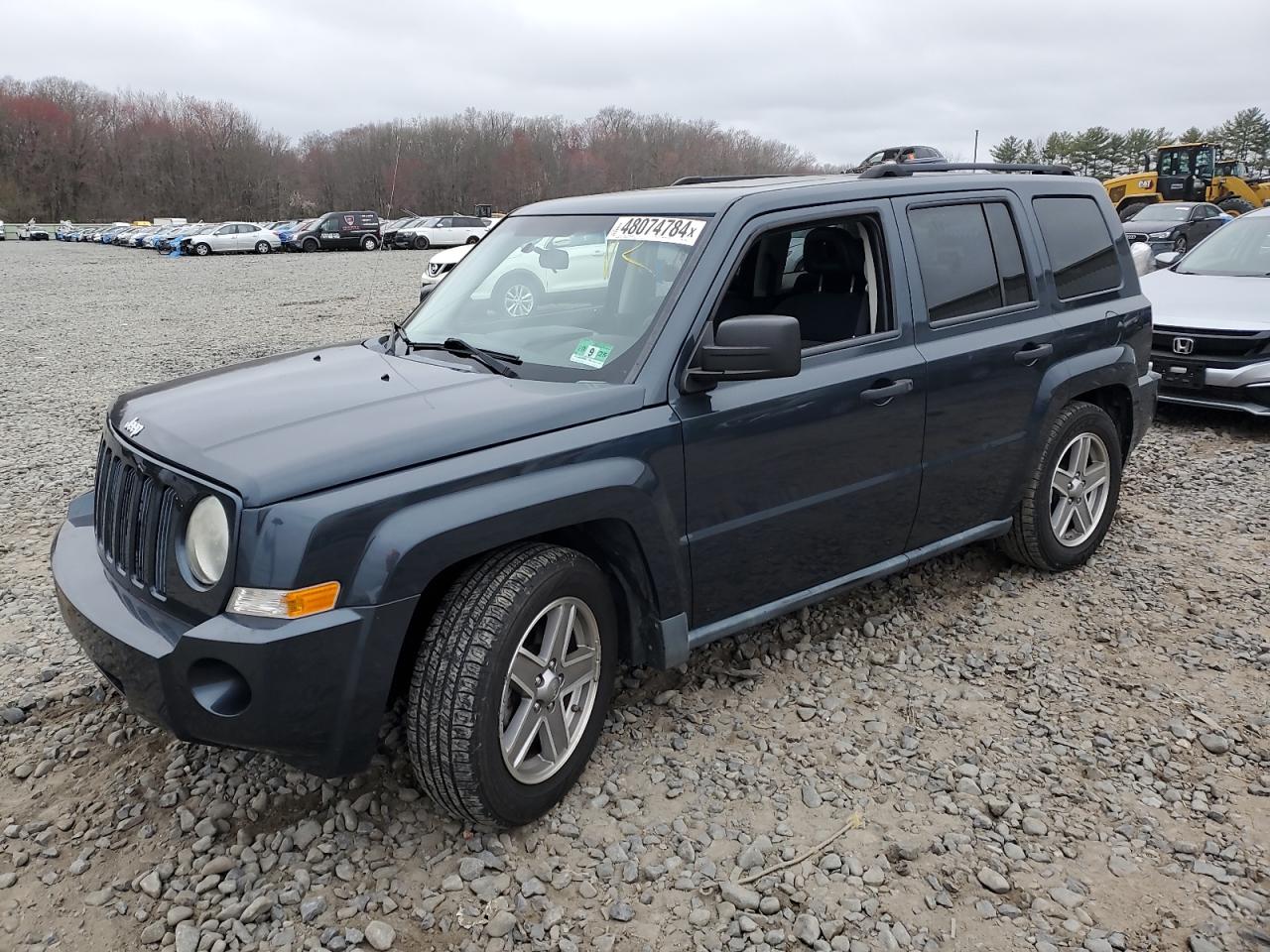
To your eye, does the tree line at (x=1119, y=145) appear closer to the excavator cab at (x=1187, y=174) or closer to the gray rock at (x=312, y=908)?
the excavator cab at (x=1187, y=174)

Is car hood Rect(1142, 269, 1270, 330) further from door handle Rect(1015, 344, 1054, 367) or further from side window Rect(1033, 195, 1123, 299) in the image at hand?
door handle Rect(1015, 344, 1054, 367)

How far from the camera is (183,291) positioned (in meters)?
21.6

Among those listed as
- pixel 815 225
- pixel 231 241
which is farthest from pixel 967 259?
pixel 231 241

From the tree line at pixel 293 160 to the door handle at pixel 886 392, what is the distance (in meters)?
89.9

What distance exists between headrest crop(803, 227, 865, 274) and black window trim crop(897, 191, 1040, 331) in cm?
23

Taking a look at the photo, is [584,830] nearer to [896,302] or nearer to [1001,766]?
[1001,766]

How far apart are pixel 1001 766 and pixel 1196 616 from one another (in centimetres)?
169

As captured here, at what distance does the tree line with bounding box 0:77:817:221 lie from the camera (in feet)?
286

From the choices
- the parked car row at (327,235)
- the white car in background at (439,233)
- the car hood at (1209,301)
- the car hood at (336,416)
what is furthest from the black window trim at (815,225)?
the white car in background at (439,233)

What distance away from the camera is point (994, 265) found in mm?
4168

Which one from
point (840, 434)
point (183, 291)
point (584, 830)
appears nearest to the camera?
point (584, 830)

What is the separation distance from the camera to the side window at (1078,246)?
175 inches

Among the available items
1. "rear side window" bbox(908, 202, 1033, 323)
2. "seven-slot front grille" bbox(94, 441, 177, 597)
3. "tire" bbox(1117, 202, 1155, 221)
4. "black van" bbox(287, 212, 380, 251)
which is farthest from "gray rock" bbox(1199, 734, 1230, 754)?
"black van" bbox(287, 212, 380, 251)

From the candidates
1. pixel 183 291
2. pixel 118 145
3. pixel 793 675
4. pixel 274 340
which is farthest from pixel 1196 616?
pixel 118 145
